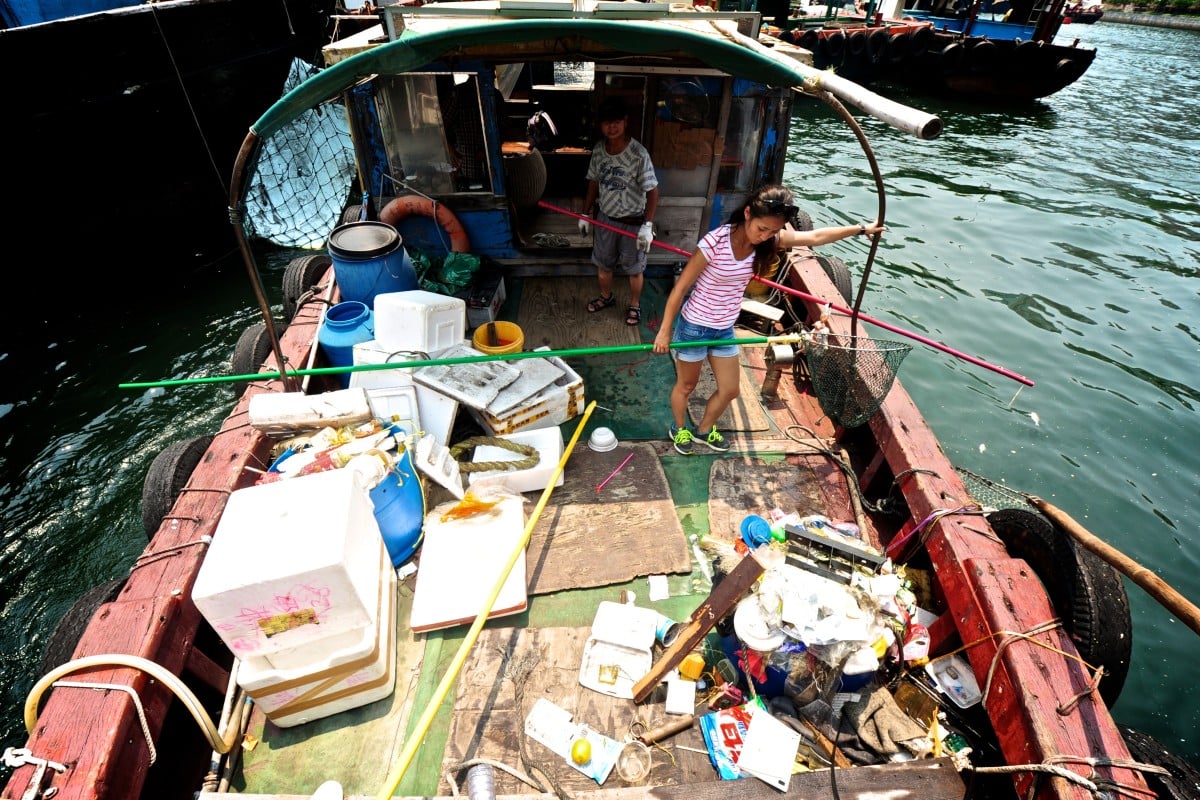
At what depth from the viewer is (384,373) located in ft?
14.8

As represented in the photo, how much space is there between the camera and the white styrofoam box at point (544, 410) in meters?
4.50

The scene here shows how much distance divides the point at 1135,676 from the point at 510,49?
7.75 metres

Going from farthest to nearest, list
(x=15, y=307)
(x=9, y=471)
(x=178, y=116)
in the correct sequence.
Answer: (x=178, y=116)
(x=15, y=307)
(x=9, y=471)

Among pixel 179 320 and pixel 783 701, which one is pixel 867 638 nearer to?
pixel 783 701

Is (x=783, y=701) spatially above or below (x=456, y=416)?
below

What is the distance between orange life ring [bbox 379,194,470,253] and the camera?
6.08 meters

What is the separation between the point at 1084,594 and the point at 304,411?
499cm

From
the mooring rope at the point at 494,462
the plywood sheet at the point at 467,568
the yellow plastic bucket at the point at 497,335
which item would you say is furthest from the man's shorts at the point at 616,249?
the plywood sheet at the point at 467,568

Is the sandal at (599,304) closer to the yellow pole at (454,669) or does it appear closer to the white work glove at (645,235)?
the white work glove at (645,235)

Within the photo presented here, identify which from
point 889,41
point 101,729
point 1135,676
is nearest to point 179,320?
point 101,729

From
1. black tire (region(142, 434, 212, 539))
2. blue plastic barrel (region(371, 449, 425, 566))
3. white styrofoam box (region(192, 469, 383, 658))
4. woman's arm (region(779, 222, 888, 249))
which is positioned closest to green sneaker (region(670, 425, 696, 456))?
woman's arm (region(779, 222, 888, 249))

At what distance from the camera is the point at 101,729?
2.33 metres

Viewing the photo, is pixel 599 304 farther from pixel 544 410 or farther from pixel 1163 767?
pixel 1163 767

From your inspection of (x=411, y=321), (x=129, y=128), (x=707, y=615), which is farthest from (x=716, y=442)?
(x=129, y=128)
